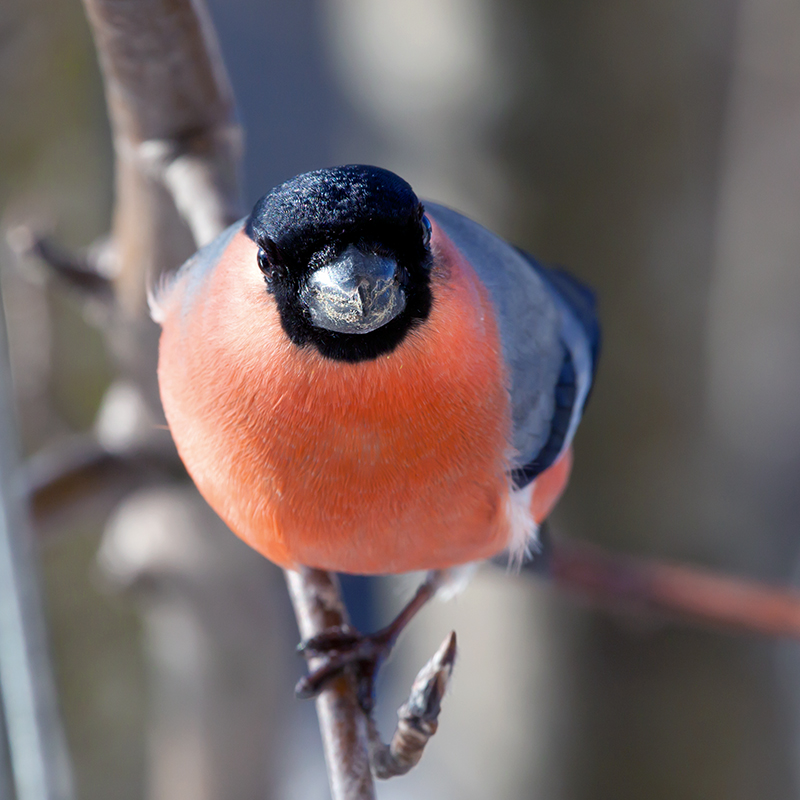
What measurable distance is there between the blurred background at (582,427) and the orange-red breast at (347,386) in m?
0.66

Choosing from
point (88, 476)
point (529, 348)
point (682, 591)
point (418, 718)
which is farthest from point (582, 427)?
point (418, 718)

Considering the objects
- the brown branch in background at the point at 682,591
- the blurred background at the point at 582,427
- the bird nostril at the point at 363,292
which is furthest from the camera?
the blurred background at the point at 582,427

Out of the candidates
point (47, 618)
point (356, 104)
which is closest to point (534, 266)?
Result: point (356, 104)

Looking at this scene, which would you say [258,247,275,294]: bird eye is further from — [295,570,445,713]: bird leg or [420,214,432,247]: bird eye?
[295,570,445,713]: bird leg

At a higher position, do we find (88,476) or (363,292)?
(363,292)

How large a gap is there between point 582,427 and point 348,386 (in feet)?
2.91

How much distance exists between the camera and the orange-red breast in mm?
659

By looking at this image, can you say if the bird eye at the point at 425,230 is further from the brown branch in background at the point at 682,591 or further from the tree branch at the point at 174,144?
A: the brown branch in background at the point at 682,591

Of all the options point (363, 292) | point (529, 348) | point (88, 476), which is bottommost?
point (88, 476)

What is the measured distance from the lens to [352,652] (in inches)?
35.1

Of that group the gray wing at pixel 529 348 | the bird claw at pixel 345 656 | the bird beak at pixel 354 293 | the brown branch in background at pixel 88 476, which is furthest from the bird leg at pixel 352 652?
the brown branch in background at pixel 88 476

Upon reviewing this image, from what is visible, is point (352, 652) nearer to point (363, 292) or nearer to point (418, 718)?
point (418, 718)

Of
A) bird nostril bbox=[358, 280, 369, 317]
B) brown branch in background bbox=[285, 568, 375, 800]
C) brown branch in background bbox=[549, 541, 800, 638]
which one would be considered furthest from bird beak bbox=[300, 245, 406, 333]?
brown branch in background bbox=[549, 541, 800, 638]

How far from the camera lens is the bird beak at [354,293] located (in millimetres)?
645
